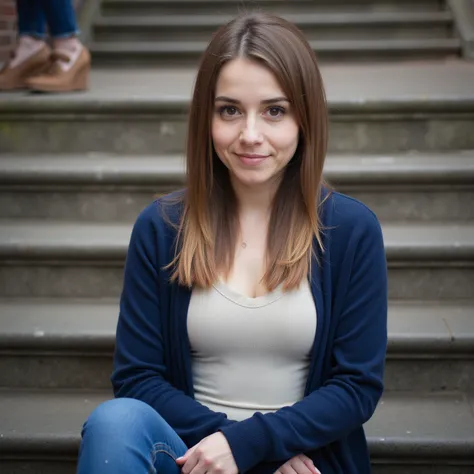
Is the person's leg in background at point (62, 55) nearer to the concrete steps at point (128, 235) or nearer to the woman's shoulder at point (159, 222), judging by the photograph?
the concrete steps at point (128, 235)

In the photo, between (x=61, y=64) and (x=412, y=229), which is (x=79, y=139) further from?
(x=412, y=229)

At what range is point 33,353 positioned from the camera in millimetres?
2258

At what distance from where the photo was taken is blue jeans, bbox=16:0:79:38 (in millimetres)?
3029

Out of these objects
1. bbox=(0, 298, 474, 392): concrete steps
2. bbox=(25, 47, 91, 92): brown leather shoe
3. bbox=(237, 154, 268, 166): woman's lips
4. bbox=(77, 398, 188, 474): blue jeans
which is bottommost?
bbox=(0, 298, 474, 392): concrete steps

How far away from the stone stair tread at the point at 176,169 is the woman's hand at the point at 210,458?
1.28m

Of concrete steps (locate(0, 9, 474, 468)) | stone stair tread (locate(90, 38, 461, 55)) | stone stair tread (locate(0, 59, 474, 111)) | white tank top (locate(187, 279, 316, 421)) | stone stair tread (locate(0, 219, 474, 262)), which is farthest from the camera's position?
stone stair tread (locate(90, 38, 461, 55))

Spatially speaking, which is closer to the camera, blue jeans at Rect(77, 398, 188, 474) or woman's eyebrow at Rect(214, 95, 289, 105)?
blue jeans at Rect(77, 398, 188, 474)

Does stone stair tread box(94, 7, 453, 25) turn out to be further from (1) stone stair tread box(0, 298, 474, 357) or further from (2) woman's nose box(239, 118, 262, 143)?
(2) woman's nose box(239, 118, 262, 143)

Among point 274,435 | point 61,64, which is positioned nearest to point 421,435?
point 274,435

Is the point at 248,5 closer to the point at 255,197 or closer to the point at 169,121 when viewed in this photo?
the point at 169,121

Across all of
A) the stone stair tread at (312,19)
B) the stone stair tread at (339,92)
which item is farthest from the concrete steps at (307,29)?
the stone stair tread at (339,92)

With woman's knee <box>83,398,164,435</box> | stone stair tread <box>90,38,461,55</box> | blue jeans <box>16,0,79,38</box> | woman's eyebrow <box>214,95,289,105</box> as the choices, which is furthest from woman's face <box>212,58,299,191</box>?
stone stair tread <box>90,38,461,55</box>

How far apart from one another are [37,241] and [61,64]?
0.93 m

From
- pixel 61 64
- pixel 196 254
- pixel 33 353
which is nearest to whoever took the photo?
pixel 196 254
